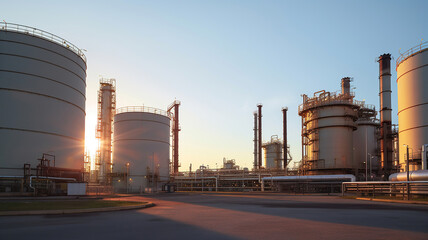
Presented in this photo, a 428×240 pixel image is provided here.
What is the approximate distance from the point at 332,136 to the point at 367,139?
1220cm

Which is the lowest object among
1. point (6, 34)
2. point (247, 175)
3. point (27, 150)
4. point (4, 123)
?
point (247, 175)

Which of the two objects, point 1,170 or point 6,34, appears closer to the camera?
point 1,170

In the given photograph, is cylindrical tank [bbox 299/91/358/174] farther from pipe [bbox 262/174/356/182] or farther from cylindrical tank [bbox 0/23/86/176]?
cylindrical tank [bbox 0/23/86/176]

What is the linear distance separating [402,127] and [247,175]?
3351 centimetres

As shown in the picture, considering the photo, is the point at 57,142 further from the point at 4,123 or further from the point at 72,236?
the point at 72,236

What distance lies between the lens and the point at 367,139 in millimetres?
65312

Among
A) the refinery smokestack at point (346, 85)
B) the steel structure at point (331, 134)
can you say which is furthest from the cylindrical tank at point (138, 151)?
the refinery smokestack at point (346, 85)

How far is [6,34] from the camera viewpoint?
128ft

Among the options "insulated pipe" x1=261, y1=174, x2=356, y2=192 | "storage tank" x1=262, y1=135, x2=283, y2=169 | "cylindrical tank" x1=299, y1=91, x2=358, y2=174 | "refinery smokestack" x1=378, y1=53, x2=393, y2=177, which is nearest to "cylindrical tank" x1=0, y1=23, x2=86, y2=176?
"insulated pipe" x1=261, y1=174, x2=356, y2=192

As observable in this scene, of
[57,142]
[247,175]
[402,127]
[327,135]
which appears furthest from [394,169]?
[57,142]

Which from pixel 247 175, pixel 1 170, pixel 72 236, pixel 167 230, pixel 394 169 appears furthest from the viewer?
pixel 247 175

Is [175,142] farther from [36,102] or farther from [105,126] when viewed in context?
[36,102]

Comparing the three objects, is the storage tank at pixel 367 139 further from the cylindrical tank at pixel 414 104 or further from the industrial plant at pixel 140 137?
the cylindrical tank at pixel 414 104

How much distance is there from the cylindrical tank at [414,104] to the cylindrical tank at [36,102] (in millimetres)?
39439
